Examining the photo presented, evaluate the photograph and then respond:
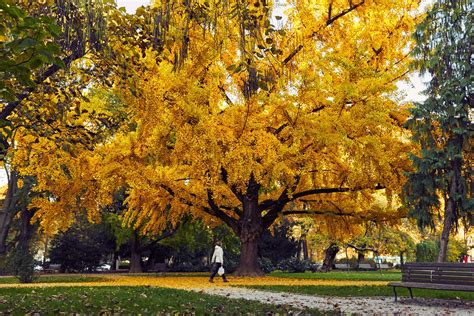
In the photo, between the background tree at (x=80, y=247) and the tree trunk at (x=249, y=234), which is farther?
the background tree at (x=80, y=247)

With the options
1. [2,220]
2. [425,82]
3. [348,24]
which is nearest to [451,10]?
[425,82]

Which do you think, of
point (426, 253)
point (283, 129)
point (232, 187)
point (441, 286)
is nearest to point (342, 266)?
point (426, 253)

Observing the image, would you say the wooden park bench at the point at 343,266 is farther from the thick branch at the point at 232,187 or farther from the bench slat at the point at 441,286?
the bench slat at the point at 441,286

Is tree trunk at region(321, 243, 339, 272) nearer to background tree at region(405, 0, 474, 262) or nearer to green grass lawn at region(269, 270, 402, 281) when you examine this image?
green grass lawn at region(269, 270, 402, 281)

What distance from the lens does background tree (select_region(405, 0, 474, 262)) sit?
15180 millimetres

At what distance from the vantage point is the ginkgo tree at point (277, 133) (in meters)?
15.0

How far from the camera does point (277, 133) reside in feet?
57.3

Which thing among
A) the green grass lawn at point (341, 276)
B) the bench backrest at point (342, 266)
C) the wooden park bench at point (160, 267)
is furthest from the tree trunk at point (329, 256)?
the wooden park bench at point (160, 267)

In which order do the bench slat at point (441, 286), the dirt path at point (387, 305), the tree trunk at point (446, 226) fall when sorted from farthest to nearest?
the tree trunk at point (446, 226)
the bench slat at point (441, 286)
the dirt path at point (387, 305)

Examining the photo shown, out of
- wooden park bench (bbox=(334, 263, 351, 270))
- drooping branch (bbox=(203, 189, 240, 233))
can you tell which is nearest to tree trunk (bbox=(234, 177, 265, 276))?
drooping branch (bbox=(203, 189, 240, 233))

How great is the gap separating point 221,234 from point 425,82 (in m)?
13.7

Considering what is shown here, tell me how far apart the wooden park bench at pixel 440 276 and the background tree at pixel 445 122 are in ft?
19.7

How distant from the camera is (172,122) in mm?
15414

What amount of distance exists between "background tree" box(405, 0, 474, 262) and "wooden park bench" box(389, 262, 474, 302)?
5.99 meters
